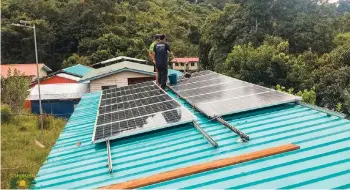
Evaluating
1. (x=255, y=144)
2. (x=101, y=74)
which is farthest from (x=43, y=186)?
(x=101, y=74)

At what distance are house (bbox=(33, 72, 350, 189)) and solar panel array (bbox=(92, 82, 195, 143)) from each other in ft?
0.55

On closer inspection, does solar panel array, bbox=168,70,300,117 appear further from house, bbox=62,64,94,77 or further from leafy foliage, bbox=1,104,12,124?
house, bbox=62,64,94,77

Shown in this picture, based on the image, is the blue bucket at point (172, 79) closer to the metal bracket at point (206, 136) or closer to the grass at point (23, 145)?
the metal bracket at point (206, 136)

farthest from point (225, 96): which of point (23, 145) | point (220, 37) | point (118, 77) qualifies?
point (220, 37)

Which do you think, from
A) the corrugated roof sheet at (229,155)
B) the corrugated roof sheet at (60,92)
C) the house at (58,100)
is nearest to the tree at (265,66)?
the corrugated roof sheet at (60,92)

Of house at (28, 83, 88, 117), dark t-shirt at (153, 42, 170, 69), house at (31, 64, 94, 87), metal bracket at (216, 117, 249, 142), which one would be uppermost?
dark t-shirt at (153, 42, 170, 69)

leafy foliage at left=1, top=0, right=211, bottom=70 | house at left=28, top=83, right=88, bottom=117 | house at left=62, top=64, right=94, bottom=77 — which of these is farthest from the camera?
leafy foliage at left=1, top=0, right=211, bottom=70

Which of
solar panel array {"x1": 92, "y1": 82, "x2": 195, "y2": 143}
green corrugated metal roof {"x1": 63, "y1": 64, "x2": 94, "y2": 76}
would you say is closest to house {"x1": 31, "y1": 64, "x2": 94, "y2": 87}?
green corrugated metal roof {"x1": 63, "y1": 64, "x2": 94, "y2": 76}

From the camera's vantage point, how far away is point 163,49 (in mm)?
10570

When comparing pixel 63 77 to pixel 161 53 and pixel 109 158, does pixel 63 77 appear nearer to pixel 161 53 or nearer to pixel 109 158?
pixel 161 53

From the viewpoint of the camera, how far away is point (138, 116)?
7.23 metres

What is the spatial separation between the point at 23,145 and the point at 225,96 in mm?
11138

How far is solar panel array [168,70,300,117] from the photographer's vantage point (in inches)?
273

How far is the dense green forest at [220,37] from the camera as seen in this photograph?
25328 mm
